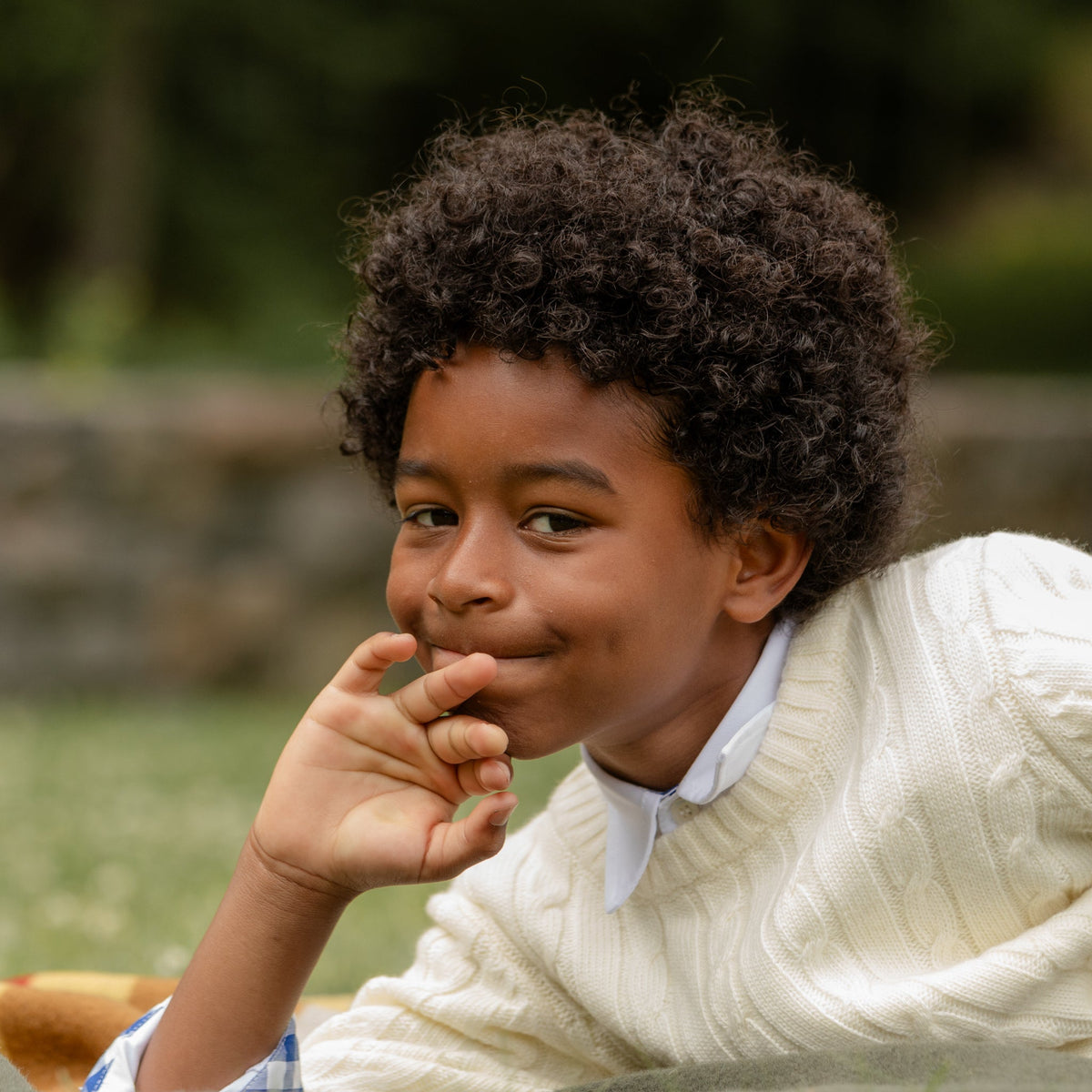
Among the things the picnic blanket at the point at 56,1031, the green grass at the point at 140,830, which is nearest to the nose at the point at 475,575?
the picnic blanket at the point at 56,1031

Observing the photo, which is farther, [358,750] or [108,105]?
[108,105]

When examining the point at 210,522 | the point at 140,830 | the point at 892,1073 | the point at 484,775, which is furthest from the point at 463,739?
the point at 210,522

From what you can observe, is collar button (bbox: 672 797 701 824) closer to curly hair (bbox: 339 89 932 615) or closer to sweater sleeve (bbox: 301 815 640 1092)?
sweater sleeve (bbox: 301 815 640 1092)

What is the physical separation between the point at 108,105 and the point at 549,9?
4.13m

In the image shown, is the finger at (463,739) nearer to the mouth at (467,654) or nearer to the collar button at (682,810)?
the mouth at (467,654)

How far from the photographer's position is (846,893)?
1.64 metres

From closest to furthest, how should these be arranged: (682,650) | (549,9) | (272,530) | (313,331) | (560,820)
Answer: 1. (682,650)
2. (560,820)
3. (272,530)
4. (313,331)
5. (549,9)

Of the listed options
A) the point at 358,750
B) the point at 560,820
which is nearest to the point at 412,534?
the point at 358,750

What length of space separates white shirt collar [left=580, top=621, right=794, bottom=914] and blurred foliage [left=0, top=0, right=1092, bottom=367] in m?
7.00

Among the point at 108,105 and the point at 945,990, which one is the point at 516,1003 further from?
the point at 108,105

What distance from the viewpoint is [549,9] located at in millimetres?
12266

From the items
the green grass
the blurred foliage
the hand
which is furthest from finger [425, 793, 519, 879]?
the blurred foliage

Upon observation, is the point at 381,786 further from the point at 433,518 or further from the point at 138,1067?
the point at 138,1067

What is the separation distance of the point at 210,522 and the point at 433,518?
171 inches
